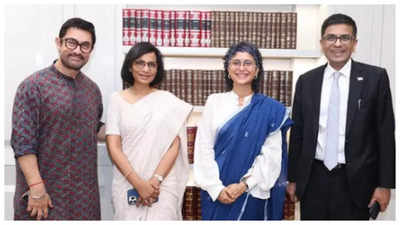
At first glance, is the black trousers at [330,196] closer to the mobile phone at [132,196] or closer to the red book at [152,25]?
the mobile phone at [132,196]

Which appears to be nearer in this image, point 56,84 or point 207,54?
point 56,84

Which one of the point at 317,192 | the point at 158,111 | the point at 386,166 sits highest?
the point at 158,111

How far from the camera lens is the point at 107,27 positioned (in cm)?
254

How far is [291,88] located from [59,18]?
175 centimetres

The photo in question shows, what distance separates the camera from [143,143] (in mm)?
1998

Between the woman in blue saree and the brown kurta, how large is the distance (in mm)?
621

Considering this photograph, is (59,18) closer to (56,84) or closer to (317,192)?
(56,84)

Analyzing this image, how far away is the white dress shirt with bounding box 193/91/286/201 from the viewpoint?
1.83 m

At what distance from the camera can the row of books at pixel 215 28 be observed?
2449mm

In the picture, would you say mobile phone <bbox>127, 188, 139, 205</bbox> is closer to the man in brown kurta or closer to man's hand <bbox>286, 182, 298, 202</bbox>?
the man in brown kurta

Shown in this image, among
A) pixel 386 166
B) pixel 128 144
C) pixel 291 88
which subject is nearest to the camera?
pixel 386 166

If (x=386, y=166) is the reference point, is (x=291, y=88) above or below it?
above

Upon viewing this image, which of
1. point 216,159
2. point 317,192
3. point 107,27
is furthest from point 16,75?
point 317,192

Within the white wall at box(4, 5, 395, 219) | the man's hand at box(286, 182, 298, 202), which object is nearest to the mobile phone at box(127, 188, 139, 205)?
the white wall at box(4, 5, 395, 219)
